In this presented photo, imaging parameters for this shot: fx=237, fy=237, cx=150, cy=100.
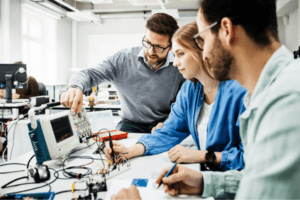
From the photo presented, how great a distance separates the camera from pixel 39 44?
700cm

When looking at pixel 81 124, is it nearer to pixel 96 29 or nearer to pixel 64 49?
pixel 64 49

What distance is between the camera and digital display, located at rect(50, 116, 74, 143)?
3.86ft

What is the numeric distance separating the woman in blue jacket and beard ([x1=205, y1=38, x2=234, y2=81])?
46cm

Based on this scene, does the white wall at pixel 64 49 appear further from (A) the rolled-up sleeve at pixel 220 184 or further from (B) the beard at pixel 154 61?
(A) the rolled-up sleeve at pixel 220 184

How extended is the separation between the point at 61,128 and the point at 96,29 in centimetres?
739

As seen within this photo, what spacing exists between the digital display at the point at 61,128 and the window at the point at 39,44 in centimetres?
589

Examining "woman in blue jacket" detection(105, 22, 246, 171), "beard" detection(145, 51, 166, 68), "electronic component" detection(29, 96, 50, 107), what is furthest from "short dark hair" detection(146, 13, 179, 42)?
"electronic component" detection(29, 96, 50, 107)

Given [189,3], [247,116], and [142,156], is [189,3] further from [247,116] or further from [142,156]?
[247,116]

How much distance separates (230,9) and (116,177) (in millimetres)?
767

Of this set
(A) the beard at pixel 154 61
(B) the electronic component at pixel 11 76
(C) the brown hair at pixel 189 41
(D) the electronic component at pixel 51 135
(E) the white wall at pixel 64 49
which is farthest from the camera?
(E) the white wall at pixel 64 49

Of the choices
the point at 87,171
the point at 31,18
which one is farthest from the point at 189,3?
the point at 87,171

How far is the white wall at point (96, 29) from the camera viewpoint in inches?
307

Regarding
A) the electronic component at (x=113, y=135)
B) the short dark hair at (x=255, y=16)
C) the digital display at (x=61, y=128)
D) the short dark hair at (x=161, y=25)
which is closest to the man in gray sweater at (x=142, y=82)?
the short dark hair at (x=161, y=25)

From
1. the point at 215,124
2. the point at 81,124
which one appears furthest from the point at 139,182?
the point at 81,124
